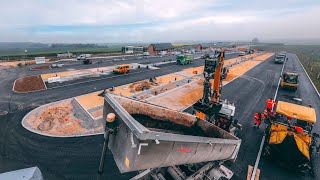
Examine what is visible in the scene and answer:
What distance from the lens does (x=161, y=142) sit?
5371mm

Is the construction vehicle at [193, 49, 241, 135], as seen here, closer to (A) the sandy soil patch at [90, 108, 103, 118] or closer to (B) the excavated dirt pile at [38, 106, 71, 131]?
(A) the sandy soil patch at [90, 108, 103, 118]

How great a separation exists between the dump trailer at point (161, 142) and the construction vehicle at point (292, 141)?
12.9ft

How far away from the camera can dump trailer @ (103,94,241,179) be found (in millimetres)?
5179

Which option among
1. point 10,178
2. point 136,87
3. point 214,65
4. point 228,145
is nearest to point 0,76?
point 136,87

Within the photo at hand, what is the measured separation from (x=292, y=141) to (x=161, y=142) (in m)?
9.36

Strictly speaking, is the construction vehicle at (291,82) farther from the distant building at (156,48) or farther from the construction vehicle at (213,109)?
the distant building at (156,48)

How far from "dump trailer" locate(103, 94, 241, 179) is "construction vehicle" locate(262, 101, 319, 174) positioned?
3.93 metres

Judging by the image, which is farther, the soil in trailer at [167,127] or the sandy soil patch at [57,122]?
the sandy soil patch at [57,122]

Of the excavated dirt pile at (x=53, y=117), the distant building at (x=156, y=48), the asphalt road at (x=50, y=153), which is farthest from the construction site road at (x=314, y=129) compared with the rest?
the distant building at (x=156, y=48)

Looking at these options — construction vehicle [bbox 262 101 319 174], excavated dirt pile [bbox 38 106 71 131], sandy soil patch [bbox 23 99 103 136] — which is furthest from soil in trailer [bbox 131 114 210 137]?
excavated dirt pile [bbox 38 106 71 131]

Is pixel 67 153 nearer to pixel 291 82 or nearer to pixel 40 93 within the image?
pixel 40 93

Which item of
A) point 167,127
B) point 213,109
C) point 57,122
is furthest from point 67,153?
point 213,109

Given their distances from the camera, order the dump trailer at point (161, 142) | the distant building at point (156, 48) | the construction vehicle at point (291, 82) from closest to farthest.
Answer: the dump trailer at point (161, 142) < the construction vehicle at point (291, 82) < the distant building at point (156, 48)

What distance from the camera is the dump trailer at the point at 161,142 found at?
5.18 metres
